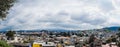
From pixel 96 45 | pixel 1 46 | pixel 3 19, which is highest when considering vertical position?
pixel 3 19

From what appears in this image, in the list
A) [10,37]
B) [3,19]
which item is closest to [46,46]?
[10,37]

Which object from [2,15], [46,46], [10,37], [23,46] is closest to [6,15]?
[2,15]

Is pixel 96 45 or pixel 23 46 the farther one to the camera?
pixel 96 45

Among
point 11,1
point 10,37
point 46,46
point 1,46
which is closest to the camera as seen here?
point 1,46

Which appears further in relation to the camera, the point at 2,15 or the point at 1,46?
the point at 2,15

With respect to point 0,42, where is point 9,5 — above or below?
above

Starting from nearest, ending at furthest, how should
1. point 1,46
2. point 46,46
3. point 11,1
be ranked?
point 1,46 → point 11,1 → point 46,46

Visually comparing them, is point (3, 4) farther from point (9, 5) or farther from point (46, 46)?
point (46, 46)

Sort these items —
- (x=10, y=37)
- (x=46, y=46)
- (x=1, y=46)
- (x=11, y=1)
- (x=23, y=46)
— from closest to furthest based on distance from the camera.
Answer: (x=1, y=46) < (x=11, y=1) < (x=23, y=46) < (x=46, y=46) < (x=10, y=37)

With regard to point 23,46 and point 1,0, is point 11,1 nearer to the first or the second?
point 1,0
